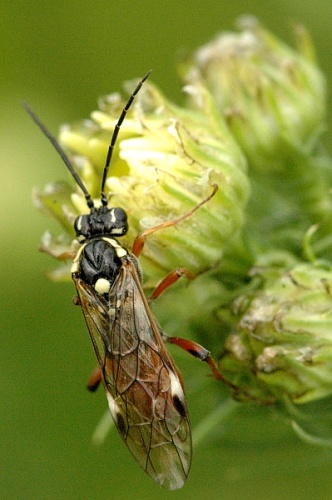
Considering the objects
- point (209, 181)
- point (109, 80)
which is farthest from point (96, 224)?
point (109, 80)

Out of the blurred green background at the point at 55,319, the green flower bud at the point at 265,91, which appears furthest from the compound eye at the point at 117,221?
the blurred green background at the point at 55,319

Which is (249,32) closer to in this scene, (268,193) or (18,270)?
(268,193)

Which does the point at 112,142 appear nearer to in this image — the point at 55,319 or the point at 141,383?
the point at 141,383

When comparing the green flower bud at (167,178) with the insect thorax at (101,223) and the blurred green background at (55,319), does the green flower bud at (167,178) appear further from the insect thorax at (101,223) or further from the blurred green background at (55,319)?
the blurred green background at (55,319)

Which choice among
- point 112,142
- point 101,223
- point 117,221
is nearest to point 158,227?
point 117,221

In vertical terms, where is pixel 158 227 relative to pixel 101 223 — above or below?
below
